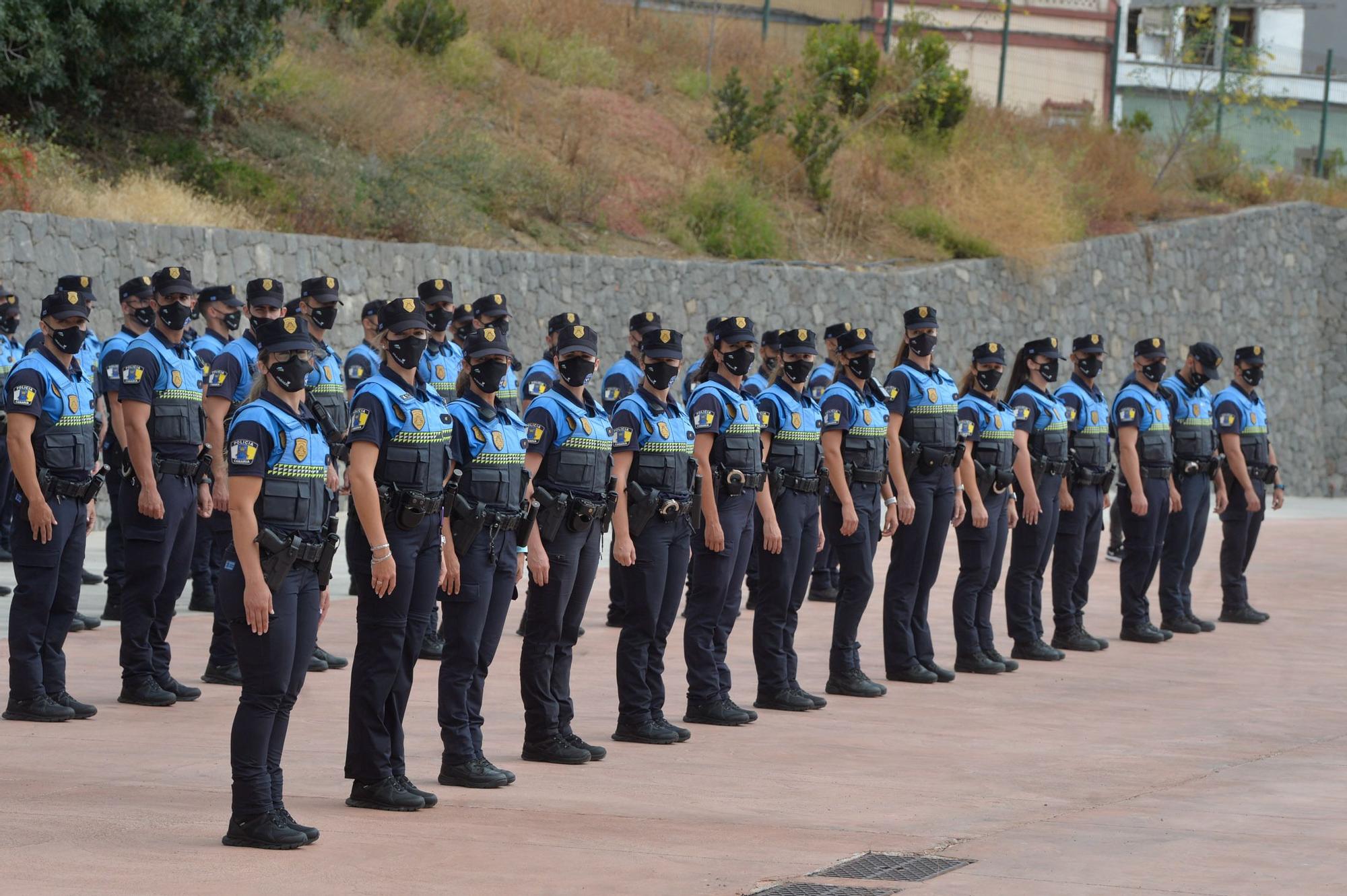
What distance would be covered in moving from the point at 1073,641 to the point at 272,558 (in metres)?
7.92

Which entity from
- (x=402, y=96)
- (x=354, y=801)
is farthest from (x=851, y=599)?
(x=402, y=96)

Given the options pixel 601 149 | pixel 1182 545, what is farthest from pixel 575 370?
pixel 601 149

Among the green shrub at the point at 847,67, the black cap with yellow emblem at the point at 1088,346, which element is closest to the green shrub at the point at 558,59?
the green shrub at the point at 847,67

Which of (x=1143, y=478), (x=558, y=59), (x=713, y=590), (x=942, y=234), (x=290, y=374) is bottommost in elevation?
(x=713, y=590)

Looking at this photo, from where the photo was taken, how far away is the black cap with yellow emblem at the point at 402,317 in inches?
290

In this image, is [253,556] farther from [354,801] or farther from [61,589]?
[61,589]

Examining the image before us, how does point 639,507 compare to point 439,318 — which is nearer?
point 639,507

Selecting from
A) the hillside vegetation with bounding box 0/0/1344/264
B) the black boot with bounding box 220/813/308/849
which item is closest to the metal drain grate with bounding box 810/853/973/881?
the black boot with bounding box 220/813/308/849

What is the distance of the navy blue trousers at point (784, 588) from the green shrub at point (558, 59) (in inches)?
827

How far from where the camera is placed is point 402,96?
2611 cm

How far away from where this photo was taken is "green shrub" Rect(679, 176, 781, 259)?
25812 mm

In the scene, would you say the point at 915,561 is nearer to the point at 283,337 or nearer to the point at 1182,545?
the point at 1182,545

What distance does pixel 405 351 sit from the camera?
7.37m

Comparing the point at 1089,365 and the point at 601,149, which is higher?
the point at 601,149
